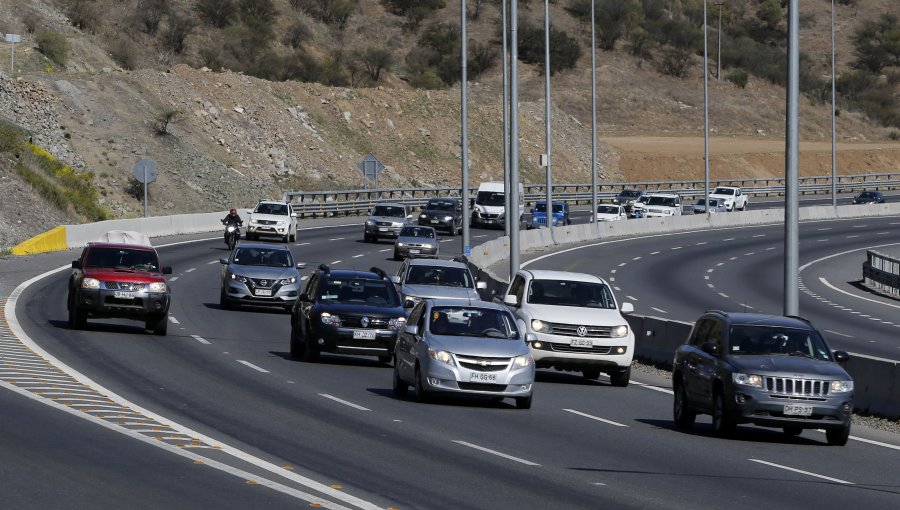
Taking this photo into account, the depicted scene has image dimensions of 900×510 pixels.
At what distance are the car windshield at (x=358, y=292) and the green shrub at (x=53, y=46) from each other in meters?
76.7

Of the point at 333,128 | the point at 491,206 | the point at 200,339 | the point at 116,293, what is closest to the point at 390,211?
the point at 491,206

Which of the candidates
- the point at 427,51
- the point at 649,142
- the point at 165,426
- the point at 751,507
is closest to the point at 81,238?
the point at 165,426

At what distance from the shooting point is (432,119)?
382 feet

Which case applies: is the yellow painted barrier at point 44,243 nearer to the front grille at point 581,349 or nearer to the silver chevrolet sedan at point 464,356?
the front grille at point 581,349

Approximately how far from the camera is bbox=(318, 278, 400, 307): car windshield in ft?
89.0

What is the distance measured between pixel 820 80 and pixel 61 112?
4196 inches

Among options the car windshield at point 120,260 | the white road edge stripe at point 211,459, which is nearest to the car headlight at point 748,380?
the white road edge stripe at point 211,459

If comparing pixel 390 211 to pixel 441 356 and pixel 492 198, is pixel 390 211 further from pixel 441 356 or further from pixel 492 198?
pixel 441 356

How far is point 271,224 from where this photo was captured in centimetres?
6269

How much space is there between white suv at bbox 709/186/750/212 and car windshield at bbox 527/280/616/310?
230 ft

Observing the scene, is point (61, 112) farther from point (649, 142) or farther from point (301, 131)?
point (649, 142)

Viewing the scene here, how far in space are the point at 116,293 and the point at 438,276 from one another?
7.45 meters

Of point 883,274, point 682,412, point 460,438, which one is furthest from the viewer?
point 883,274

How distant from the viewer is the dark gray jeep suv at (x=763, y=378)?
1822 cm
